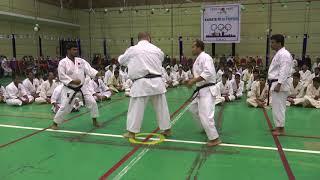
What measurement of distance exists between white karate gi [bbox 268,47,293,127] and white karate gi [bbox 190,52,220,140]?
3.78ft

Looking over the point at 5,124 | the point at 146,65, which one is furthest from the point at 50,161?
the point at 5,124

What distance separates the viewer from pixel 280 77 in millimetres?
5074

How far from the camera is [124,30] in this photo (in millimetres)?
20594

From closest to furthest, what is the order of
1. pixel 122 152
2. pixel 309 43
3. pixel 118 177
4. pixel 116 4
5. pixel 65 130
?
pixel 118 177, pixel 122 152, pixel 65 130, pixel 309 43, pixel 116 4

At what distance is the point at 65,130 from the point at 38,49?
577 inches

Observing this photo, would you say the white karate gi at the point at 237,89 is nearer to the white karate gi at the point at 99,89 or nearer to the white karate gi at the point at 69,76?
the white karate gi at the point at 99,89

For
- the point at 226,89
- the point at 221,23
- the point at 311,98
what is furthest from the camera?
the point at 221,23

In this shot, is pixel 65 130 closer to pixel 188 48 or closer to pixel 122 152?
pixel 122 152

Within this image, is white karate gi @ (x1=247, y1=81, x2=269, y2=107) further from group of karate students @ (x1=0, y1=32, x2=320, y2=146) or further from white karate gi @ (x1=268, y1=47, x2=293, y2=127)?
white karate gi @ (x1=268, y1=47, x2=293, y2=127)

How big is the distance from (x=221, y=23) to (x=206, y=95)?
11498 millimetres

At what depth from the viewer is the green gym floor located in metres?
3.82

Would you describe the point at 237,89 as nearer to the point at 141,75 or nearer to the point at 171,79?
the point at 171,79

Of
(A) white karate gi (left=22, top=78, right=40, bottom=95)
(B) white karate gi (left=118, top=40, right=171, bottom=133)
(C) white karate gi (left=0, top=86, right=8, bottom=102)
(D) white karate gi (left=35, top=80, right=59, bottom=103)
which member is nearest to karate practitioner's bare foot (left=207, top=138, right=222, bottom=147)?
(B) white karate gi (left=118, top=40, right=171, bottom=133)

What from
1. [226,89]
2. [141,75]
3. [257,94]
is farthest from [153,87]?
[226,89]
